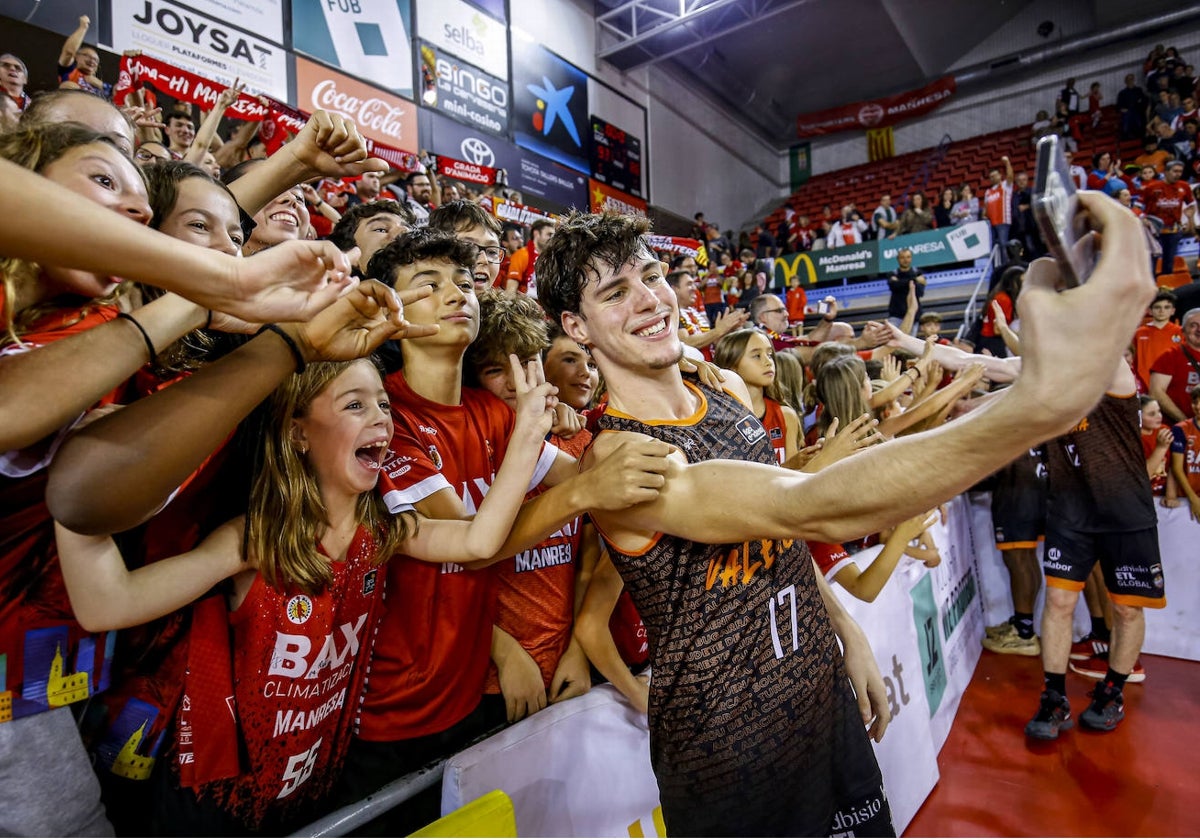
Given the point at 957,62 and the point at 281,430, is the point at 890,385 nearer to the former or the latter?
the point at 281,430

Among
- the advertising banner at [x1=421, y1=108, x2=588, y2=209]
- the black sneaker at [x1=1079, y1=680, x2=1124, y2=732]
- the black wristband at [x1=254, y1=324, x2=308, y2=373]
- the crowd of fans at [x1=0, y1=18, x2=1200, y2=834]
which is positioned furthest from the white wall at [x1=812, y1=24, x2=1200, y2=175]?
the black wristband at [x1=254, y1=324, x2=308, y2=373]

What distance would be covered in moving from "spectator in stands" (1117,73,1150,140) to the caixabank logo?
13.2 meters

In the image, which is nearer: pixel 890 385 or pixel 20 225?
pixel 20 225

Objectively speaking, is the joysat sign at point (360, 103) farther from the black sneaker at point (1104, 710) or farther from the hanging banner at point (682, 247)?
the black sneaker at point (1104, 710)

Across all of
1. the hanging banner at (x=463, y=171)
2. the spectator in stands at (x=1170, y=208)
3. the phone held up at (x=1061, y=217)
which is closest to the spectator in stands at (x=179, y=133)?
the hanging banner at (x=463, y=171)

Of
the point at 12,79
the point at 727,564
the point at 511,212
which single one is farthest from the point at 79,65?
the point at 727,564

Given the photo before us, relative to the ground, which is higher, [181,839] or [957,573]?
[181,839]

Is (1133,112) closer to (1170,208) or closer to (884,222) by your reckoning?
(1170,208)

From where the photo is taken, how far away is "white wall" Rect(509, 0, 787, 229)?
50.1 feet

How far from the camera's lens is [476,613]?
6.89ft

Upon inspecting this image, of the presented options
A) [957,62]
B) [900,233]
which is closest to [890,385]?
[900,233]

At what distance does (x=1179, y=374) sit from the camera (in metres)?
7.27

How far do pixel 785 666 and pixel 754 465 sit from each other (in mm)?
607

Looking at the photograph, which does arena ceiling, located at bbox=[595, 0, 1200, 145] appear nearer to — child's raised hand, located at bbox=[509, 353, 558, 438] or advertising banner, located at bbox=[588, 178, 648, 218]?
advertising banner, located at bbox=[588, 178, 648, 218]
